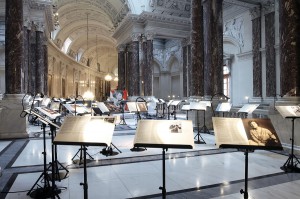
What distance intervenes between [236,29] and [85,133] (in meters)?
17.2

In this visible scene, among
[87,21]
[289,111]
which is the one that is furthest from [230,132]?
[87,21]

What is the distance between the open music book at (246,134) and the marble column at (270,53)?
42.9 feet

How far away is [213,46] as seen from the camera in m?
11.0

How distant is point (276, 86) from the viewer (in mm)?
15062

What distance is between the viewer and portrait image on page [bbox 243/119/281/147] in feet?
9.97

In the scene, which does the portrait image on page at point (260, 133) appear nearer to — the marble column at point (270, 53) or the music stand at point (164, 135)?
the music stand at point (164, 135)

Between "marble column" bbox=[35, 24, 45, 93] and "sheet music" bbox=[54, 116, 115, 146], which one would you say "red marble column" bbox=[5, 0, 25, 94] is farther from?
"marble column" bbox=[35, 24, 45, 93]

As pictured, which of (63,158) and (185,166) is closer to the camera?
(185,166)

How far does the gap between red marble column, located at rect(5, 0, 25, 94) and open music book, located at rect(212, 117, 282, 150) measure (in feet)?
26.8

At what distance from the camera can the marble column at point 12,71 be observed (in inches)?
357

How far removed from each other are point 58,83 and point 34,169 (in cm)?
2682

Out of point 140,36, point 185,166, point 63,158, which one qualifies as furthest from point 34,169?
point 140,36

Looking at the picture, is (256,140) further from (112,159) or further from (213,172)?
(112,159)

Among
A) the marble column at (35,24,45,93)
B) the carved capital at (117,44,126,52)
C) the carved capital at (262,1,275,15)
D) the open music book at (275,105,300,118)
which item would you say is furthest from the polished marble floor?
the carved capital at (117,44,126,52)
